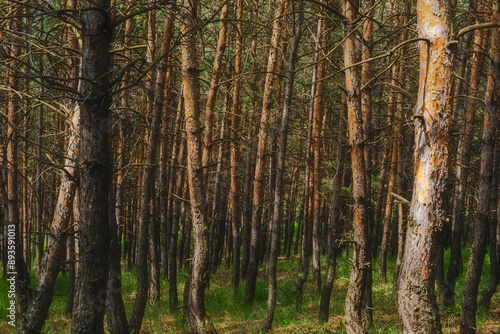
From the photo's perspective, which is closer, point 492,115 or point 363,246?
point 363,246

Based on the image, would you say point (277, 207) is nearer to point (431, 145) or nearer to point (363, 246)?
point (363, 246)

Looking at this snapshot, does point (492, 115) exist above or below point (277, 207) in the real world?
above


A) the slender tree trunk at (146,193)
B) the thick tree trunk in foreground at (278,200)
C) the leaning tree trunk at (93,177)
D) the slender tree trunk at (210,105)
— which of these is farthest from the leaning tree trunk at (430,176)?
the slender tree trunk at (146,193)

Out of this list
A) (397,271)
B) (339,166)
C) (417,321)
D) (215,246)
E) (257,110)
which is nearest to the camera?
(417,321)

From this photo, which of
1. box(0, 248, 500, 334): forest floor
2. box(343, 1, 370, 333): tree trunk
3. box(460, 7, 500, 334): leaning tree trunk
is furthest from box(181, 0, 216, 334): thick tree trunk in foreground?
box(460, 7, 500, 334): leaning tree trunk

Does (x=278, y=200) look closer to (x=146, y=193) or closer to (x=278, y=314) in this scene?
(x=146, y=193)

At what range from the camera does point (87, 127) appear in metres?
4.32

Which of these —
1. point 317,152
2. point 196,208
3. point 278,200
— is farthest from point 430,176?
point 317,152

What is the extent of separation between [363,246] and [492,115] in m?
3.62

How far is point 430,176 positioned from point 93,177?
A: 367 cm

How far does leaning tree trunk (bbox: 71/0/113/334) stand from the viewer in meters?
4.29

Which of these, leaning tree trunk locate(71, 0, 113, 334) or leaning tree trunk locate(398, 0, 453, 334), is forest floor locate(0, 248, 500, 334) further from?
leaning tree trunk locate(71, 0, 113, 334)

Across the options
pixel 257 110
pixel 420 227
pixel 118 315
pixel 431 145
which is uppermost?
pixel 257 110

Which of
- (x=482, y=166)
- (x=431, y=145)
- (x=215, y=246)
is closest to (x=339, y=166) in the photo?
(x=482, y=166)
